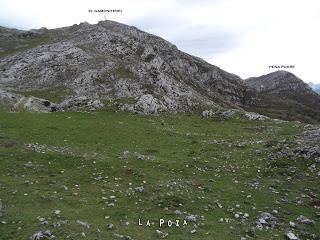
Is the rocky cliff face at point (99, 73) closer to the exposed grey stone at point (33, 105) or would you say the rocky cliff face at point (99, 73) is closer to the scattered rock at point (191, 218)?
the exposed grey stone at point (33, 105)

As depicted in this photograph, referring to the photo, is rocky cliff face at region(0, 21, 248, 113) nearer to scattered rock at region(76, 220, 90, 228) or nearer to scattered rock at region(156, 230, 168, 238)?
scattered rock at region(76, 220, 90, 228)

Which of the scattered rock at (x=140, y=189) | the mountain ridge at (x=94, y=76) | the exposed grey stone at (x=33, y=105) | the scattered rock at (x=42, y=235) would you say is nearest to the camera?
the scattered rock at (x=42, y=235)

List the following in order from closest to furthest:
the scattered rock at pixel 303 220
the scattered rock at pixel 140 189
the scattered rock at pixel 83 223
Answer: the scattered rock at pixel 83 223, the scattered rock at pixel 303 220, the scattered rock at pixel 140 189

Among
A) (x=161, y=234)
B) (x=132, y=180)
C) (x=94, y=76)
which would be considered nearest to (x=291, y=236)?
(x=161, y=234)

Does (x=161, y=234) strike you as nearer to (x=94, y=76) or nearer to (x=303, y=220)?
(x=303, y=220)

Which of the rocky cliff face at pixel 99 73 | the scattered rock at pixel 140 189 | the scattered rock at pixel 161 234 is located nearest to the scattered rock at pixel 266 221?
the scattered rock at pixel 161 234

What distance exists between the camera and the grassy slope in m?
21.4

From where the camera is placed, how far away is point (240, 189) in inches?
1123

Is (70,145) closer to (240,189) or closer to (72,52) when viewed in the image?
(240,189)

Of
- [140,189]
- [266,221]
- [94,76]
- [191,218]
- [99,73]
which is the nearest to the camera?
[191,218]

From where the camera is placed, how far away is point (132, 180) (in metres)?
28.9

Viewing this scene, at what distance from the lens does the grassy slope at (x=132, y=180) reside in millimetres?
21422

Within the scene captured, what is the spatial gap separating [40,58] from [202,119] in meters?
41.5

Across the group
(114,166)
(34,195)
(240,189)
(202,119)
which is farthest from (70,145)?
(202,119)
